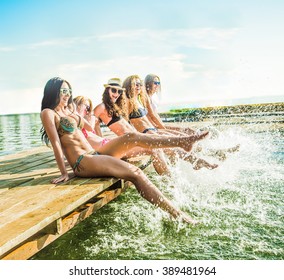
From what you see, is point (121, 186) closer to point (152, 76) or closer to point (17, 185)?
point (17, 185)

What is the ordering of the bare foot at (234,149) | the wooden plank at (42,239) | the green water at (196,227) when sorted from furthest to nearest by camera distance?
the bare foot at (234,149), the green water at (196,227), the wooden plank at (42,239)

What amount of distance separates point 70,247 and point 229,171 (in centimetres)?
377

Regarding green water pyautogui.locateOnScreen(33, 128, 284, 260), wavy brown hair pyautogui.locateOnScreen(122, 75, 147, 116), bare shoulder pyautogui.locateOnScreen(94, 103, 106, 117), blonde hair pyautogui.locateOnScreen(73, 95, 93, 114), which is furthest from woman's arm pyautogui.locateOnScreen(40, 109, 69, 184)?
blonde hair pyautogui.locateOnScreen(73, 95, 93, 114)

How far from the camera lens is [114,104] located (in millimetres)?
5465

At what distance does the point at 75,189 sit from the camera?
12.4 feet

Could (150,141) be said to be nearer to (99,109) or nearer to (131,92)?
(99,109)

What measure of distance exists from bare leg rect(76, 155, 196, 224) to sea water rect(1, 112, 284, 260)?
204 mm

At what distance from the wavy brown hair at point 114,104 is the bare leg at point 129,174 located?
1.50 m

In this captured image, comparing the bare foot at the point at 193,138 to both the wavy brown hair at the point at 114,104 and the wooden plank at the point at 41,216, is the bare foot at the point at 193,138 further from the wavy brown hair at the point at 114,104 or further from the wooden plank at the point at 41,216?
the wavy brown hair at the point at 114,104

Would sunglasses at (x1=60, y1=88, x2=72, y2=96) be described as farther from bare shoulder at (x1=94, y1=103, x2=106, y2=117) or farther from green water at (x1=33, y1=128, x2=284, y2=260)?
green water at (x1=33, y1=128, x2=284, y2=260)

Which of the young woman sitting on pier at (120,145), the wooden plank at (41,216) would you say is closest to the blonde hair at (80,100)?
the young woman sitting on pier at (120,145)

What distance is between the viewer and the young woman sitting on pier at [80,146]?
3881 mm
